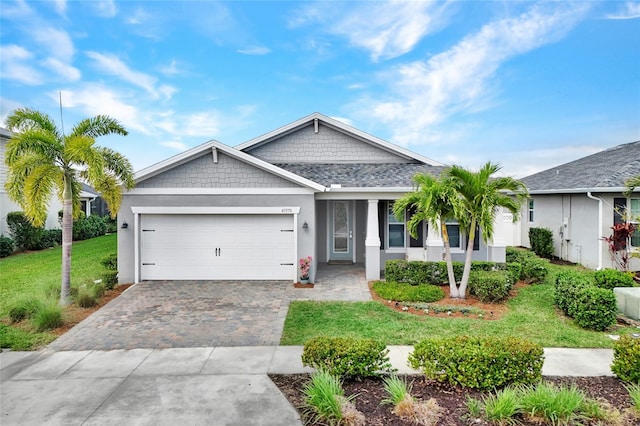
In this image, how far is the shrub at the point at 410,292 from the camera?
964cm

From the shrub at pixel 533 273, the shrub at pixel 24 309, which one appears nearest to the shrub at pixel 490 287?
the shrub at pixel 533 273

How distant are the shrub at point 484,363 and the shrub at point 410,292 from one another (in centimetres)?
451

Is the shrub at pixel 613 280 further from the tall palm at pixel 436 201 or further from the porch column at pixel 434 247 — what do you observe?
the porch column at pixel 434 247

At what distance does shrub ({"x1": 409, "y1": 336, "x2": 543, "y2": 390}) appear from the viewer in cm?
482

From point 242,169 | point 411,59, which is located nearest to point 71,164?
point 242,169

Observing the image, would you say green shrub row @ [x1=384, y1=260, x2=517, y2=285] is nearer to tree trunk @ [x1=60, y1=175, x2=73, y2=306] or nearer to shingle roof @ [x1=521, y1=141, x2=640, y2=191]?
shingle roof @ [x1=521, y1=141, x2=640, y2=191]

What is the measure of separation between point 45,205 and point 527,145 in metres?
21.5

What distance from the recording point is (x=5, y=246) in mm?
17469

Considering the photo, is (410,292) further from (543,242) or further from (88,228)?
(88,228)

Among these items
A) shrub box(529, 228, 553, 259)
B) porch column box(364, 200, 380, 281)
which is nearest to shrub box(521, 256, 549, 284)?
porch column box(364, 200, 380, 281)

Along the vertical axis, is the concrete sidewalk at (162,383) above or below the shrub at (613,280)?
below

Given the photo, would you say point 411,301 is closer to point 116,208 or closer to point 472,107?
point 116,208

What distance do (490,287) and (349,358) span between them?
5.94 meters

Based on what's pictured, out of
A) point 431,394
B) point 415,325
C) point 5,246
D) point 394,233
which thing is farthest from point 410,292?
point 5,246
